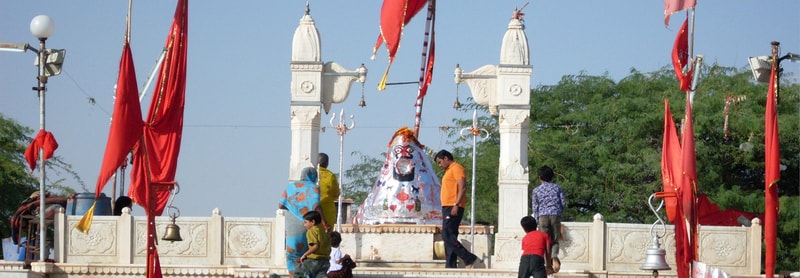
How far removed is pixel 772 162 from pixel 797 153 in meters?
15.4

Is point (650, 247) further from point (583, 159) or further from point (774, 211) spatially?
point (583, 159)

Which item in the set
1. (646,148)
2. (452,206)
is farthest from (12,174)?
(452,206)

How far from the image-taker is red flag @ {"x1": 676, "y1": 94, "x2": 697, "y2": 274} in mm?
20859

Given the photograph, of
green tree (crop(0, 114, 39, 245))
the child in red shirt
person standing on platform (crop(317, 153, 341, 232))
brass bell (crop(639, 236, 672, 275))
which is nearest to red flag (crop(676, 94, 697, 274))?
brass bell (crop(639, 236, 672, 275))

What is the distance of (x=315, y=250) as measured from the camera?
18594 millimetres

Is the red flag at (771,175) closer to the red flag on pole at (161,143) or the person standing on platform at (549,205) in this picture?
the person standing on platform at (549,205)

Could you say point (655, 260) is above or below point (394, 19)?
below

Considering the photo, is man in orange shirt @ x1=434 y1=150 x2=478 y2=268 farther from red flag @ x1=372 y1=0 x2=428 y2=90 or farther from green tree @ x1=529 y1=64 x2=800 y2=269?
green tree @ x1=529 y1=64 x2=800 y2=269

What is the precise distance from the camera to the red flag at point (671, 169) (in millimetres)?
21156

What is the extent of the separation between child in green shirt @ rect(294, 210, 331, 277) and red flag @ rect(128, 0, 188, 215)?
1706mm

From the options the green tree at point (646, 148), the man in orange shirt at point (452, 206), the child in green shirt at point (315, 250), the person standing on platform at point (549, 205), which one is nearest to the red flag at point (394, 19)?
the man in orange shirt at point (452, 206)

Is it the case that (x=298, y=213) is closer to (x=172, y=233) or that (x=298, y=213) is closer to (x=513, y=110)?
(x=172, y=233)

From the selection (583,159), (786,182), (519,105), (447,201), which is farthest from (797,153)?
(447,201)

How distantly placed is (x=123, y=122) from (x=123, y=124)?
3 cm
